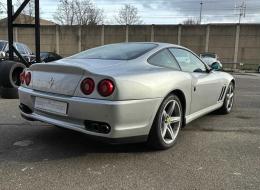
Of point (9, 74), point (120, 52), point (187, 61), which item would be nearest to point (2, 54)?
point (9, 74)

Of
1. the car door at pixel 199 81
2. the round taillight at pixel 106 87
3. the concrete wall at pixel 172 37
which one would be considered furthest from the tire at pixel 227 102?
the concrete wall at pixel 172 37

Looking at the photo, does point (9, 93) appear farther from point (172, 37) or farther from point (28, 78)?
point (172, 37)

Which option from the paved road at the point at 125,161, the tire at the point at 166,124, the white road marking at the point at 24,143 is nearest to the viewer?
the paved road at the point at 125,161

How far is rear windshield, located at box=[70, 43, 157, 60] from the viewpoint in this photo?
4566 mm

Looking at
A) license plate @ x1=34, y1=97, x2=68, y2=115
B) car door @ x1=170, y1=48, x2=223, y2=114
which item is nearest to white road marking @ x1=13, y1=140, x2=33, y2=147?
license plate @ x1=34, y1=97, x2=68, y2=115

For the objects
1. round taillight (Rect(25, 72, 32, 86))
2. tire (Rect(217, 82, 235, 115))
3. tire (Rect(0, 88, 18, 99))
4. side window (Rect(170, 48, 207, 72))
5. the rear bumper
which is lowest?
tire (Rect(0, 88, 18, 99))

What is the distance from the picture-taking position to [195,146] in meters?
4.57

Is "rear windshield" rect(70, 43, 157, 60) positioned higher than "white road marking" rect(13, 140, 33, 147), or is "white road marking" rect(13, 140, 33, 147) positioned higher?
"rear windshield" rect(70, 43, 157, 60)

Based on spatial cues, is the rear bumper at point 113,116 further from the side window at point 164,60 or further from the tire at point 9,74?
the tire at point 9,74

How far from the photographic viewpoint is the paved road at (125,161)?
11.0 feet

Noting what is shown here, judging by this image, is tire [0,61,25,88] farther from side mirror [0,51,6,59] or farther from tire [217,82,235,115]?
tire [217,82,235,115]

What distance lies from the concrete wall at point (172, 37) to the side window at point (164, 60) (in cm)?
3250

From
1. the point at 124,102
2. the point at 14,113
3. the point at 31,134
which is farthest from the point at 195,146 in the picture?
the point at 14,113

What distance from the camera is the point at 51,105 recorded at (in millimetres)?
4031
